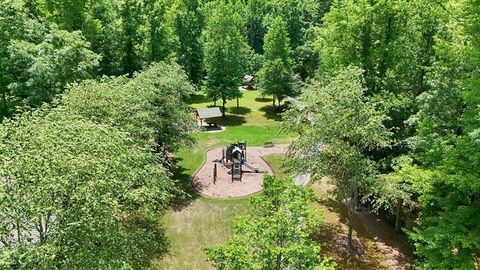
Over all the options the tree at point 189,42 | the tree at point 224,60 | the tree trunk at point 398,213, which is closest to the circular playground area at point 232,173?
the tree trunk at point 398,213

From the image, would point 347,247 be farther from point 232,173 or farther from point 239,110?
point 239,110

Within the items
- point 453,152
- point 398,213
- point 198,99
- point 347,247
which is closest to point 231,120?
point 198,99

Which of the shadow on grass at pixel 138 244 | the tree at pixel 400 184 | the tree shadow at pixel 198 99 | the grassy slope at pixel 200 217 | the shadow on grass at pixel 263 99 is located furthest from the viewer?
the shadow on grass at pixel 263 99

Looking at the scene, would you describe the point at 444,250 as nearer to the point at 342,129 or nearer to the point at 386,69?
the point at 342,129

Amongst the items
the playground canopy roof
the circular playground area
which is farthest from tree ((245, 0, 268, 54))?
the circular playground area

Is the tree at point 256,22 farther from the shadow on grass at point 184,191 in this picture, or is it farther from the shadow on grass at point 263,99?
the shadow on grass at point 184,191
